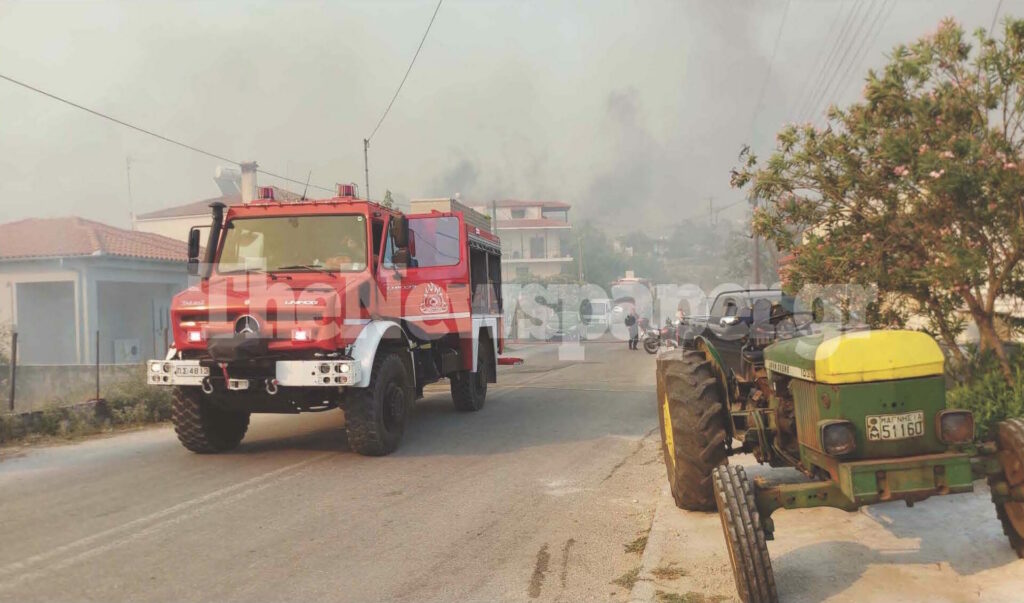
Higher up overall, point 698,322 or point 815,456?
point 698,322

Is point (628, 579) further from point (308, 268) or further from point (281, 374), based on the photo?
point (308, 268)

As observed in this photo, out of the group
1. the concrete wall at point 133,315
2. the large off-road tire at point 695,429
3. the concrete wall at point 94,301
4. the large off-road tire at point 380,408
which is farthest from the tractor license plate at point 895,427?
the concrete wall at point 133,315

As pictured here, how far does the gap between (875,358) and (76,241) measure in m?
26.2

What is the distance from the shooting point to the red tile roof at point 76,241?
75.8ft

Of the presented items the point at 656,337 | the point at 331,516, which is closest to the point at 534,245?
the point at 656,337

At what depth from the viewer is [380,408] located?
819 centimetres

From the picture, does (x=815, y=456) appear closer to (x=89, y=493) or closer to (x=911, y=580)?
A: (x=911, y=580)

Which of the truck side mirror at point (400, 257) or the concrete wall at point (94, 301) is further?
the concrete wall at point (94, 301)

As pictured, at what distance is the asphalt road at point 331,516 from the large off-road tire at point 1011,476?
86.8 inches

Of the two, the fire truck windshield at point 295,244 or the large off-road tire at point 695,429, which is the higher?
the fire truck windshield at point 295,244

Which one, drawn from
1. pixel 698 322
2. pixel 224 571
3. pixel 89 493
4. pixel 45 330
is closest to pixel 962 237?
pixel 698 322

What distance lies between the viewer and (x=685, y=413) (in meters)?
5.61

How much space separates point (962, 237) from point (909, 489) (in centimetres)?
424

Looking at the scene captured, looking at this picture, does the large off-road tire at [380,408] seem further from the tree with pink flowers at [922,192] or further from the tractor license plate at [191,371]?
→ the tree with pink flowers at [922,192]
